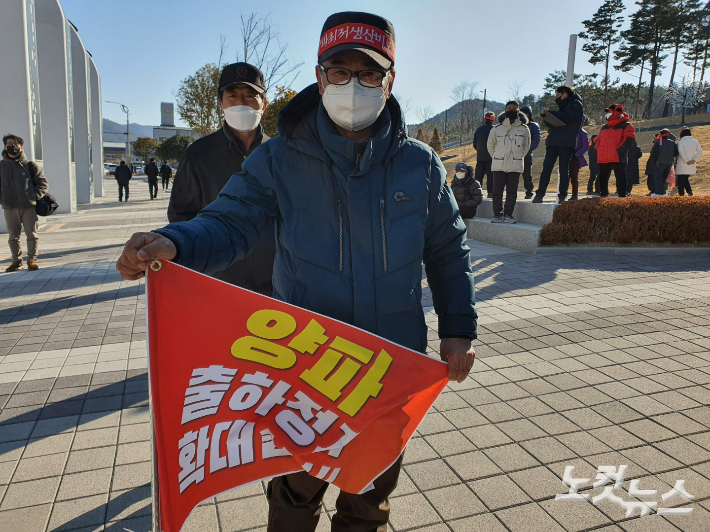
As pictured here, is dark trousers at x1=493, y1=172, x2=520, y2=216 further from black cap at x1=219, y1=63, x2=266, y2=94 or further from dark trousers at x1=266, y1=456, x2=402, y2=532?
dark trousers at x1=266, y1=456, x2=402, y2=532

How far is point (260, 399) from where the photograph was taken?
5.47 feet

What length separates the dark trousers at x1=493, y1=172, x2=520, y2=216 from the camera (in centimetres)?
1023

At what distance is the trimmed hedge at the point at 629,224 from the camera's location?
9914mm

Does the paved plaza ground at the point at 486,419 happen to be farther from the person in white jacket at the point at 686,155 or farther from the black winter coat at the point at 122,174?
the black winter coat at the point at 122,174

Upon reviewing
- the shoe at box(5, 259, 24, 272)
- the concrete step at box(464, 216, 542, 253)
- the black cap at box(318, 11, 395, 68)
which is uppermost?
the black cap at box(318, 11, 395, 68)

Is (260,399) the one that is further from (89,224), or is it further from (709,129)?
(709,129)

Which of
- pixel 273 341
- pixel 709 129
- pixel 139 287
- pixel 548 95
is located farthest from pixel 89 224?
pixel 548 95

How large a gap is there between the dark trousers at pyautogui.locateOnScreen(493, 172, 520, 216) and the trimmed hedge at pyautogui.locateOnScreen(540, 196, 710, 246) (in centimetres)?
93

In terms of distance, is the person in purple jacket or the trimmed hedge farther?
the person in purple jacket

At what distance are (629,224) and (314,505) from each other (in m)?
9.77

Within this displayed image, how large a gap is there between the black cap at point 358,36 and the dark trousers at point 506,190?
28.5 feet

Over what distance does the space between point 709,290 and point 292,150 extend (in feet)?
23.6

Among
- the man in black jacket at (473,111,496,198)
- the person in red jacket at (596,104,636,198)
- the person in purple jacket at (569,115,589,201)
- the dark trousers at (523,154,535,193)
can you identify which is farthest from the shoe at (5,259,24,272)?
the person in red jacket at (596,104,636,198)

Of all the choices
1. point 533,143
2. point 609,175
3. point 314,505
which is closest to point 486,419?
point 314,505
